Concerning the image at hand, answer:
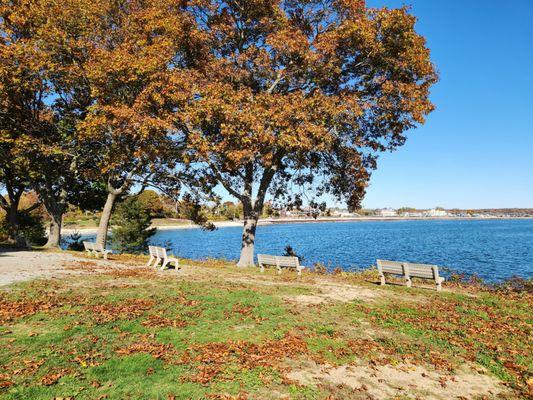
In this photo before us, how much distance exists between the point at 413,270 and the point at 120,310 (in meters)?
10.5

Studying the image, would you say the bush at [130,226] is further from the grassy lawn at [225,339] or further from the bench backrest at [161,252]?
the grassy lawn at [225,339]

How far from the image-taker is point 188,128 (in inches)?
695

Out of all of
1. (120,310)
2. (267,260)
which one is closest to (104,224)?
(267,260)

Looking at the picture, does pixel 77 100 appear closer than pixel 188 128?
No

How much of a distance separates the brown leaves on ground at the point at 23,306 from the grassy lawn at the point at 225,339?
2 cm

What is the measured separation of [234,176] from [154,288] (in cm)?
988

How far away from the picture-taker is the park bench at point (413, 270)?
543 inches

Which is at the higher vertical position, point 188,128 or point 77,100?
point 77,100

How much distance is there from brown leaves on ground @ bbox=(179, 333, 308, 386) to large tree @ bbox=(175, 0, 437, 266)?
31.8 feet

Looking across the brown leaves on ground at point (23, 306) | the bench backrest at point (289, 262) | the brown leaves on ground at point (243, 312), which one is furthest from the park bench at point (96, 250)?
the brown leaves on ground at point (243, 312)

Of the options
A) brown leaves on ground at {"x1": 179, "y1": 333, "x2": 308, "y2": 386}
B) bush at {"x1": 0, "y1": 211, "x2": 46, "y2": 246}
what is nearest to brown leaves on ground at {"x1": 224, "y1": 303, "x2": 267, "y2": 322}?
brown leaves on ground at {"x1": 179, "y1": 333, "x2": 308, "y2": 386}

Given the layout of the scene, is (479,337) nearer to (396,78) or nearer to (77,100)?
(396,78)

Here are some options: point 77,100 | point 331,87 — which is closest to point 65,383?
point 331,87

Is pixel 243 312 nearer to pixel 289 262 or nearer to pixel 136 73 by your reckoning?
pixel 289 262
